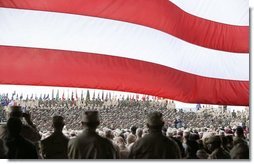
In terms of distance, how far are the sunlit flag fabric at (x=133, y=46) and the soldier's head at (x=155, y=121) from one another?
0.20 metres

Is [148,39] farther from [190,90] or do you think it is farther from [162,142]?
[162,142]

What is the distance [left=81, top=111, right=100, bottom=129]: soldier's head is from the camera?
11.5 feet

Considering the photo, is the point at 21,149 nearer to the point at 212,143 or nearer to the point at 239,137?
Result: the point at 212,143

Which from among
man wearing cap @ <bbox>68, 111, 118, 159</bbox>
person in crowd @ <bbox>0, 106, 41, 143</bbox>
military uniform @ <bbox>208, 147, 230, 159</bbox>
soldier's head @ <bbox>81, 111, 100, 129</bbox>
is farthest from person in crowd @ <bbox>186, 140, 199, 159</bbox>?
person in crowd @ <bbox>0, 106, 41, 143</bbox>

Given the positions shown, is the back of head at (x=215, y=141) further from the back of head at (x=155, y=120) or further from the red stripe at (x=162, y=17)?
the red stripe at (x=162, y=17)

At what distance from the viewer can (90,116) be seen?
3568mm

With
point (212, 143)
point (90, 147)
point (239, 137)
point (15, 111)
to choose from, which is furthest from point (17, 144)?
point (239, 137)

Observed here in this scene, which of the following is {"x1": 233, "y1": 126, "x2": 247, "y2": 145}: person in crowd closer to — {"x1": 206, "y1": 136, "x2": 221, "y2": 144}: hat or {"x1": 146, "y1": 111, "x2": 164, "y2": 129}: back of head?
{"x1": 206, "y1": 136, "x2": 221, "y2": 144}: hat

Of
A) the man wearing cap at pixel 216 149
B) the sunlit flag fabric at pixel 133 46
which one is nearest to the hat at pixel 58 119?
the sunlit flag fabric at pixel 133 46

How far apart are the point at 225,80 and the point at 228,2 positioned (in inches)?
23.6

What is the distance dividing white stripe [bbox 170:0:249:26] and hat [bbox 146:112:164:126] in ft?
2.83

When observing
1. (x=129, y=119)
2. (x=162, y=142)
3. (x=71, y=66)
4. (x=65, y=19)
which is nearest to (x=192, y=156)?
(x=162, y=142)

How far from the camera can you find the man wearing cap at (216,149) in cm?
362

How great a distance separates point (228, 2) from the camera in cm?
384
